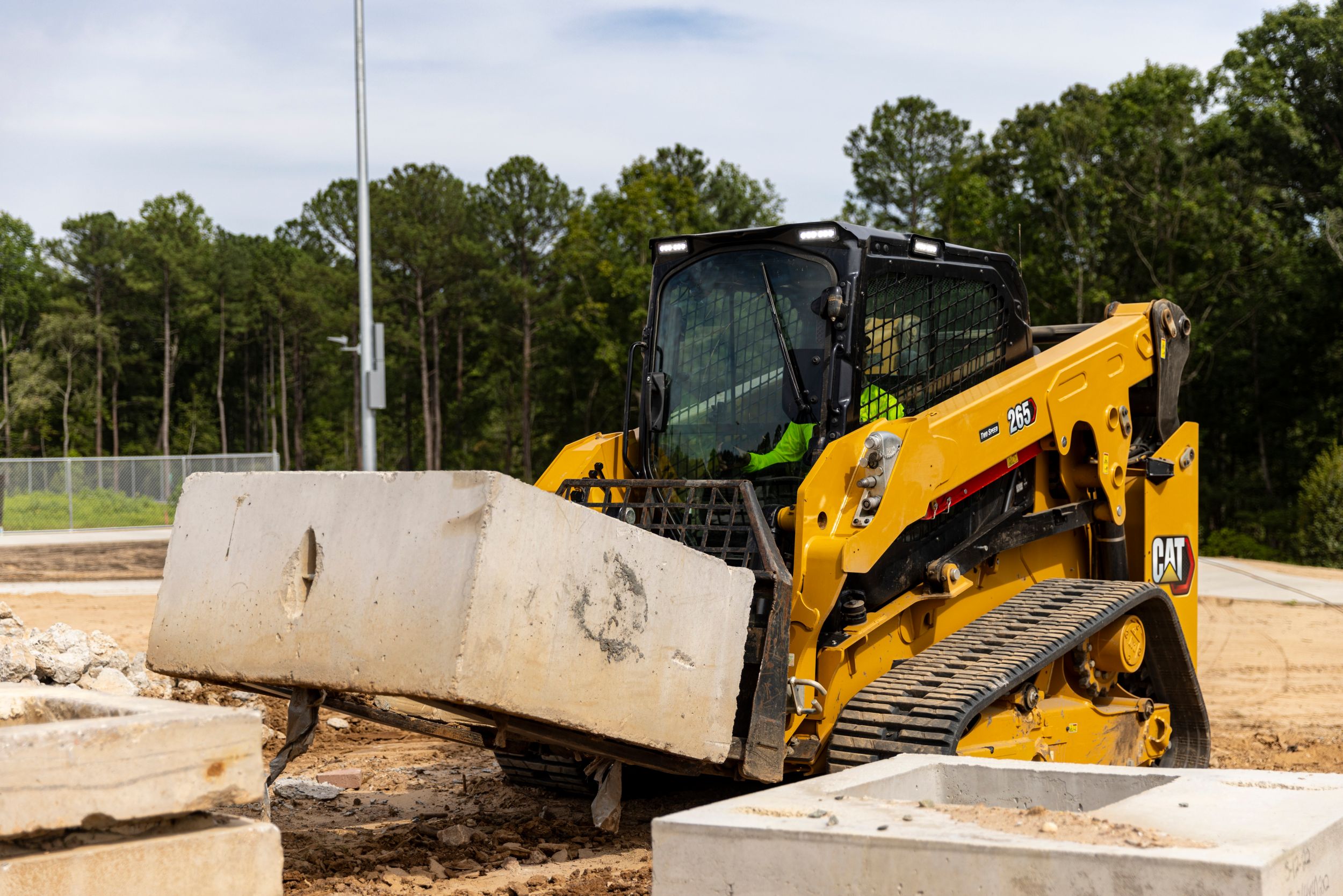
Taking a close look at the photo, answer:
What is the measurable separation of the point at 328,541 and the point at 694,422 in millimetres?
2333

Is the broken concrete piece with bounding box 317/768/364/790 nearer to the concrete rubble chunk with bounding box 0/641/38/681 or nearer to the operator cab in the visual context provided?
the concrete rubble chunk with bounding box 0/641/38/681

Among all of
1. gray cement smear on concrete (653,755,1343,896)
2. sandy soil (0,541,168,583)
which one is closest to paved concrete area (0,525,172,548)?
sandy soil (0,541,168,583)

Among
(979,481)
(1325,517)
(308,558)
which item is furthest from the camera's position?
(1325,517)

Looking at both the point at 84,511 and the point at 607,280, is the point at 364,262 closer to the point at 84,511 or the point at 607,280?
the point at 84,511

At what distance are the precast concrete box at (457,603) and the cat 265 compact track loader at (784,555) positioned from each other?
11 mm

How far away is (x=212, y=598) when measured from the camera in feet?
15.9

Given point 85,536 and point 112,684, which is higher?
point 112,684

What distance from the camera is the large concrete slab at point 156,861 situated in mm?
3268

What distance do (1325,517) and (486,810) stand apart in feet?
79.0

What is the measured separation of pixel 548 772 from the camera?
21.7ft

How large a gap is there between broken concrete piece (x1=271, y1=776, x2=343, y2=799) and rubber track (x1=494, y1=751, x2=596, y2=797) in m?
0.90

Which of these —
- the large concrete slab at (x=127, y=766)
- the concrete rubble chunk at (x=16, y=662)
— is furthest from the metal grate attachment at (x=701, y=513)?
the concrete rubble chunk at (x=16, y=662)

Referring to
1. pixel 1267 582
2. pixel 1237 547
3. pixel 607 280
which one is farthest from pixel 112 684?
pixel 607 280

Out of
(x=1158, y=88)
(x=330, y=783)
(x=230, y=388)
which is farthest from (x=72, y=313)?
(x=330, y=783)
